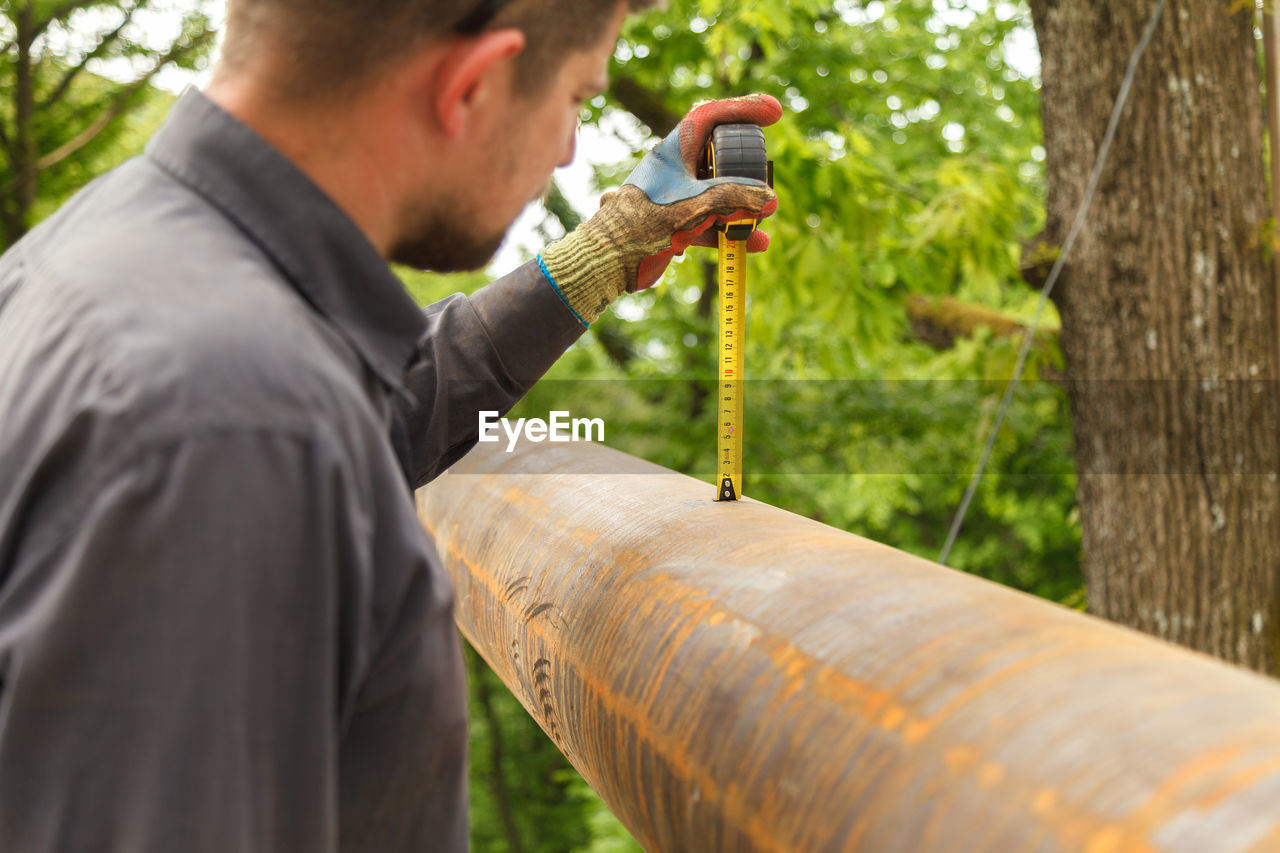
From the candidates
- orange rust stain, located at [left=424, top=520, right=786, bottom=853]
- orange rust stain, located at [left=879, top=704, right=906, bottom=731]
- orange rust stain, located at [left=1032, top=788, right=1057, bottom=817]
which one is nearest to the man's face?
orange rust stain, located at [left=424, top=520, right=786, bottom=853]

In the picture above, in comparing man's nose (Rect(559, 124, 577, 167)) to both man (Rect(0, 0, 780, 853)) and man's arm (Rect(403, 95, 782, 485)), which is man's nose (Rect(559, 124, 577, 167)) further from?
man's arm (Rect(403, 95, 782, 485))

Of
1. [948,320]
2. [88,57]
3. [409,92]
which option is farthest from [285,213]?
[88,57]

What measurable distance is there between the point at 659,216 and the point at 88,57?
20.6ft

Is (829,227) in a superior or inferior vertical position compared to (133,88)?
inferior

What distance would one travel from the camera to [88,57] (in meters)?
6.51

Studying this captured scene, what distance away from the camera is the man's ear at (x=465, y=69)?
2.99 feet

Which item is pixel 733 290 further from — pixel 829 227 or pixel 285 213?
pixel 829 227

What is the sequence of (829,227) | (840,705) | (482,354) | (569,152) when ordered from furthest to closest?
(829,227) < (482,354) < (569,152) < (840,705)

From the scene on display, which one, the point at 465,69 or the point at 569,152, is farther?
the point at 569,152

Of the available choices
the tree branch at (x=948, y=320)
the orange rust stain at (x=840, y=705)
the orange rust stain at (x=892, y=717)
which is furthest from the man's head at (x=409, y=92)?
the tree branch at (x=948, y=320)

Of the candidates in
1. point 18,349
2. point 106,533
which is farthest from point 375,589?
point 18,349

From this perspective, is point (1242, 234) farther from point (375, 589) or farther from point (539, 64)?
point (375, 589)

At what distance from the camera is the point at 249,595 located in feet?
2.24

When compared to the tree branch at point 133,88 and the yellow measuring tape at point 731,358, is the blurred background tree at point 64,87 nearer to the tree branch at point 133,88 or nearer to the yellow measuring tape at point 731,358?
the tree branch at point 133,88
